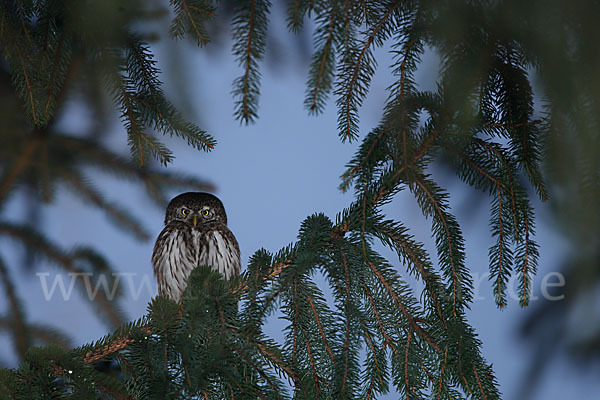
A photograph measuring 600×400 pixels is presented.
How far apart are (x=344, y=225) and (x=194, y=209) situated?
4.82 ft

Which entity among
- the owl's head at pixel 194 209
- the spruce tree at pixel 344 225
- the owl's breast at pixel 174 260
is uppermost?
the owl's head at pixel 194 209

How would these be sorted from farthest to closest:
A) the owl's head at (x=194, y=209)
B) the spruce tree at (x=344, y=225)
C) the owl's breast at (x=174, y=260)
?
the owl's head at (x=194, y=209) < the owl's breast at (x=174, y=260) < the spruce tree at (x=344, y=225)

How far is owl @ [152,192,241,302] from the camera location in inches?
100

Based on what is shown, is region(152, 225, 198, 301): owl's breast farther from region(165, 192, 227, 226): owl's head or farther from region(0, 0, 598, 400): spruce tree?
region(0, 0, 598, 400): spruce tree

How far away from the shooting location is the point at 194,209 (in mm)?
2768

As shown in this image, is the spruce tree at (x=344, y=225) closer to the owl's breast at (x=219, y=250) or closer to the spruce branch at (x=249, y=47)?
the spruce branch at (x=249, y=47)

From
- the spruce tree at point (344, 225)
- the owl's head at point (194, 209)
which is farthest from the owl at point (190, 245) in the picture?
the spruce tree at point (344, 225)

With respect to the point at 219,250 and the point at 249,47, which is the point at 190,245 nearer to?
the point at 219,250

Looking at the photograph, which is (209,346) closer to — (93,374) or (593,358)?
(93,374)

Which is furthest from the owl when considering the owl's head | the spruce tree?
the spruce tree

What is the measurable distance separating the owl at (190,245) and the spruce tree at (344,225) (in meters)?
0.99

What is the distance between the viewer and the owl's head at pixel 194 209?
2.75m

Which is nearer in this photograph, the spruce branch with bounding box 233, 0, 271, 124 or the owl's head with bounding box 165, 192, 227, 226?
the spruce branch with bounding box 233, 0, 271, 124

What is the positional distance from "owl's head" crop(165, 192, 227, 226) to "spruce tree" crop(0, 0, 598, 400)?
1.14 m
